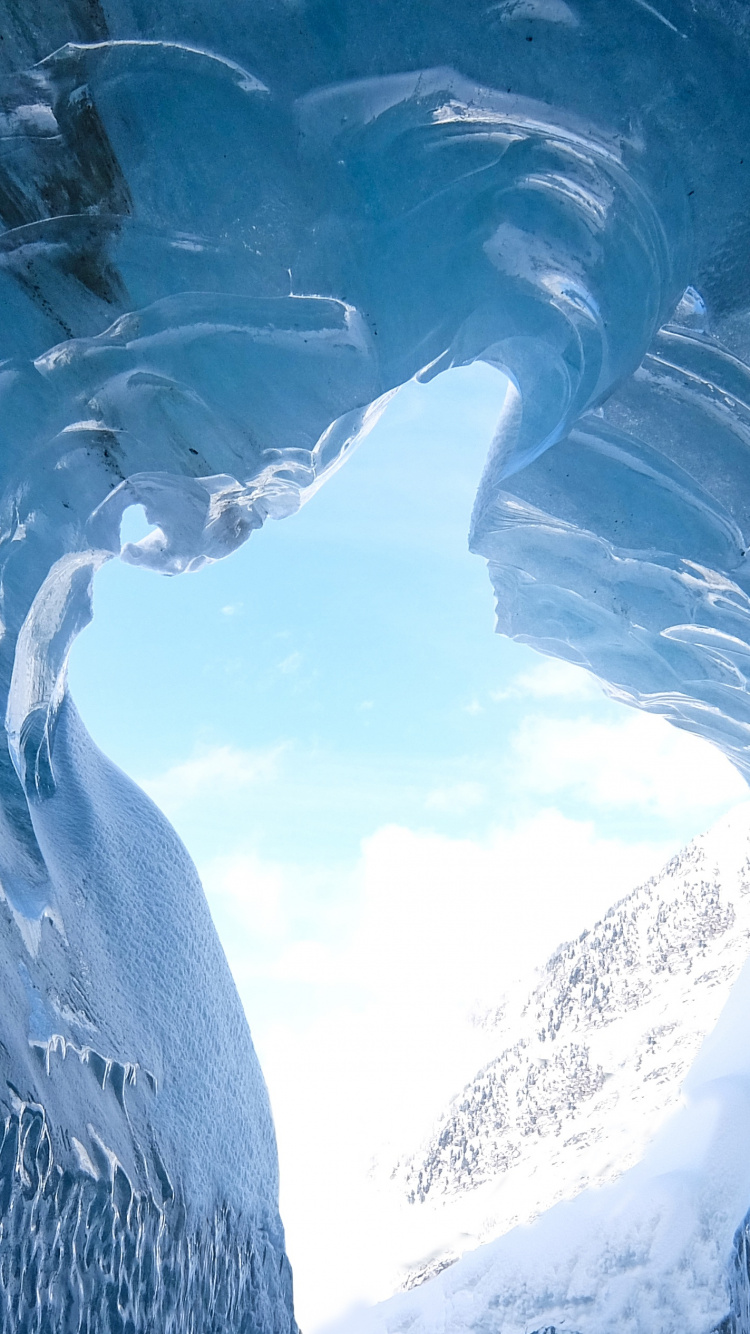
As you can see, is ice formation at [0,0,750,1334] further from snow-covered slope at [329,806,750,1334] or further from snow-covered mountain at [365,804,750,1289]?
snow-covered mountain at [365,804,750,1289]

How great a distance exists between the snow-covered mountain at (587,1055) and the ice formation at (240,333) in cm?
867

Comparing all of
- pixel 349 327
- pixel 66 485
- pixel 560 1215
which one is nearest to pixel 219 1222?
pixel 560 1215

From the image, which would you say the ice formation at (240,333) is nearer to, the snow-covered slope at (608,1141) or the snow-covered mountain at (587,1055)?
the snow-covered slope at (608,1141)

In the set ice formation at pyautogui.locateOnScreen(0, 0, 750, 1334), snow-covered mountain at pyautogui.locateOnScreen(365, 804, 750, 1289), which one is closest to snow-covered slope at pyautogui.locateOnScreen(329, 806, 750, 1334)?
snow-covered mountain at pyautogui.locateOnScreen(365, 804, 750, 1289)

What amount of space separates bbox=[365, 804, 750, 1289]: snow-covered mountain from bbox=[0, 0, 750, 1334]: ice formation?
8.67 meters

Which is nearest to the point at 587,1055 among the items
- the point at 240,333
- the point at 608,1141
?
the point at 608,1141

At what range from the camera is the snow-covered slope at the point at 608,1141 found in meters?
5.74

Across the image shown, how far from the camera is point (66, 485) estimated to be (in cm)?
372

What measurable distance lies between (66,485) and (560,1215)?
629 cm

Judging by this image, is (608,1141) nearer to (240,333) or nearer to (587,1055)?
(587,1055)

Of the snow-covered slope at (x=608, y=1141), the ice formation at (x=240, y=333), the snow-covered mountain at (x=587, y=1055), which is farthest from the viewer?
the snow-covered mountain at (x=587, y=1055)

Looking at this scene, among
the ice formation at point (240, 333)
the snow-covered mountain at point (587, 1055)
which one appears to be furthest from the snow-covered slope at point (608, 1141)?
the ice formation at point (240, 333)

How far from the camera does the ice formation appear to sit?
283 cm

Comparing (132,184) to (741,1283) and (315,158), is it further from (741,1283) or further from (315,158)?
(741,1283)
